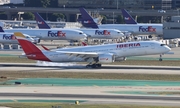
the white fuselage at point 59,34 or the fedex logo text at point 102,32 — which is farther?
the fedex logo text at point 102,32

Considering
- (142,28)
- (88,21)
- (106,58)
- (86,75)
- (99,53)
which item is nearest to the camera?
(86,75)

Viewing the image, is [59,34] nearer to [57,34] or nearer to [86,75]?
[57,34]

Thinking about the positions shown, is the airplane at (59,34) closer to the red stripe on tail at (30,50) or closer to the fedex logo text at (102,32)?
the fedex logo text at (102,32)

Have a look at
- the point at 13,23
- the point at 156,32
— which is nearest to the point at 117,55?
the point at 156,32

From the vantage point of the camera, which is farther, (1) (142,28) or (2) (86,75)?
(1) (142,28)

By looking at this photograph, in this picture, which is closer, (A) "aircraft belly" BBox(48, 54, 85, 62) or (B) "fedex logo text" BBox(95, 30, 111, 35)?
(A) "aircraft belly" BBox(48, 54, 85, 62)

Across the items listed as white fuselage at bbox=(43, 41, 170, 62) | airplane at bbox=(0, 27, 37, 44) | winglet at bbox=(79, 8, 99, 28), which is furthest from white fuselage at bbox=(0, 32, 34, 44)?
white fuselage at bbox=(43, 41, 170, 62)

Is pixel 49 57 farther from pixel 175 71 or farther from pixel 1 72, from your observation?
pixel 175 71

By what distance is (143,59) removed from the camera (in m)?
93.2

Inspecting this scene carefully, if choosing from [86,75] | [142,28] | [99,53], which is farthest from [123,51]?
[142,28]

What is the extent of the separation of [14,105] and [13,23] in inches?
5428

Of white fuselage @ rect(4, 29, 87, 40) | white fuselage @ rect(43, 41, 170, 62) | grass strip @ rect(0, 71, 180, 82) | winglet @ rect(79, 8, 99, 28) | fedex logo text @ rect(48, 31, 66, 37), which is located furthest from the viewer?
winglet @ rect(79, 8, 99, 28)

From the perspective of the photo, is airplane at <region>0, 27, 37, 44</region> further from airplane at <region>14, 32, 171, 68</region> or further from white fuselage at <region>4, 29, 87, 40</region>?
airplane at <region>14, 32, 171, 68</region>

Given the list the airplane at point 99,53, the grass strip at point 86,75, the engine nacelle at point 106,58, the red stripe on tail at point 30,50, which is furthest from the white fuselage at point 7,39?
the grass strip at point 86,75
